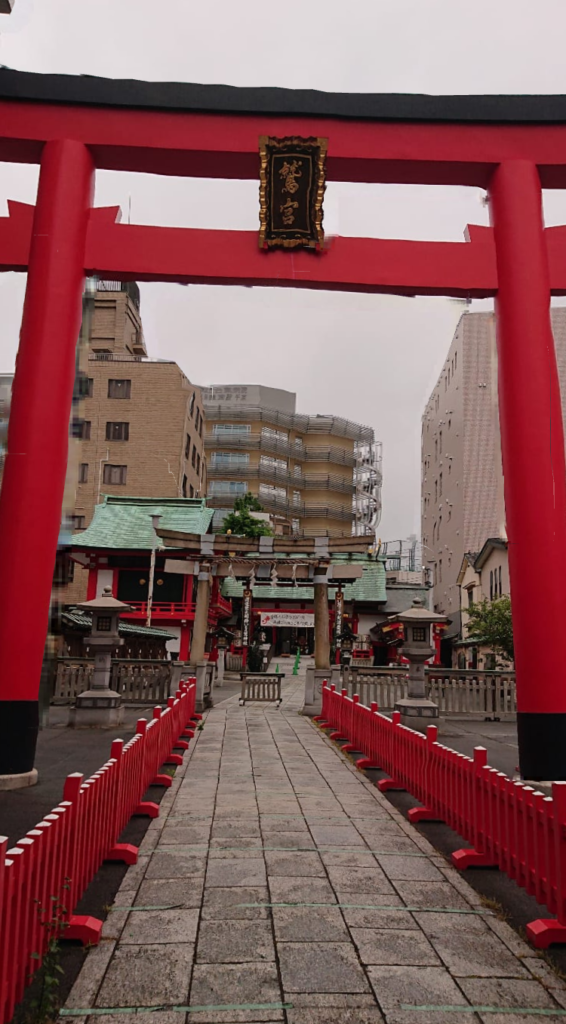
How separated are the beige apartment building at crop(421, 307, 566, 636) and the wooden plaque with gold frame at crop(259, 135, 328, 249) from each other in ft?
76.3

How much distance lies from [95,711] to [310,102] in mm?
10584

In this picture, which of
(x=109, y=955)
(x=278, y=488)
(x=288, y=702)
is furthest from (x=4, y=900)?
(x=278, y=488)

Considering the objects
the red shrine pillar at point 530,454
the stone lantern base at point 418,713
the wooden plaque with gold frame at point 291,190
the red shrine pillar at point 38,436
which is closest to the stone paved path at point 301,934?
the red shrine pillar at point 530,454

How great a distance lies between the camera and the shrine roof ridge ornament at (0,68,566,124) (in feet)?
28.6

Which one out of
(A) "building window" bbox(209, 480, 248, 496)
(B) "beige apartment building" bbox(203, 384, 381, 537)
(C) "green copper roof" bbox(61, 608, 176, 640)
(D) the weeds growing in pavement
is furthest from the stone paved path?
(A) "building window" bbox(209, 480, 248, 496)

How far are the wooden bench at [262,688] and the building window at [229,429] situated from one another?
43346mm

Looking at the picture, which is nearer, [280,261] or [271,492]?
[280,261]

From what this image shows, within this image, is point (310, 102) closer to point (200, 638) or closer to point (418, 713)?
point (418, 713)

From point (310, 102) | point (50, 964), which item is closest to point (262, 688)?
point (310, 102)

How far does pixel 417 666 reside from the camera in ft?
46.0

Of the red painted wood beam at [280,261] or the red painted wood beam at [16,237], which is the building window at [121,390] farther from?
the red painted wood beam at [280,261]

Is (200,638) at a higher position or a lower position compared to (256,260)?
lower

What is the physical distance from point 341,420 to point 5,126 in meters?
55.5

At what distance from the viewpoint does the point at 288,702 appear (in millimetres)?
20625
